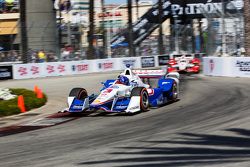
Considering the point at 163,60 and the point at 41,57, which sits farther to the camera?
the point at 163,60

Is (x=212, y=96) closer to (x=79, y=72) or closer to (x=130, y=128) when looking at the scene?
(x=130, y=128)

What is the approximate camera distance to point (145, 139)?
31.0 feet

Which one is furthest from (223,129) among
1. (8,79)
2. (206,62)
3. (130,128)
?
(8,79)

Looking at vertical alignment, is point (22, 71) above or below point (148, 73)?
below

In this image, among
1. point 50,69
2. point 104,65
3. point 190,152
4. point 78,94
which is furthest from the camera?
point 104,65

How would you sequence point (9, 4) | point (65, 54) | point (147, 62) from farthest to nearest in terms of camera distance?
1. point (9, 4)
2. point (147, 62)
3. point (65, 54)

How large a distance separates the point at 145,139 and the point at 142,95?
441cm

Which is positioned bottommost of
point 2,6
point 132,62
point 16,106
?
point 16,106

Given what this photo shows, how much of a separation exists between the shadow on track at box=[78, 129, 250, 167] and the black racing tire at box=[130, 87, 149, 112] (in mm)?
4198

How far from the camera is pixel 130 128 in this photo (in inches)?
437

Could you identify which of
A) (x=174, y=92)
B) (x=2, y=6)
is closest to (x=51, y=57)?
(x=174, y=92)

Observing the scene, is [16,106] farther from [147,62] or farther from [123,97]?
[147,62]

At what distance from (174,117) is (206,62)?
51.0 ft

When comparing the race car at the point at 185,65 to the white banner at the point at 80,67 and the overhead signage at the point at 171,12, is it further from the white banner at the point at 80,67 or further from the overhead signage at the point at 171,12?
the overhead signage at the point at 171,12
